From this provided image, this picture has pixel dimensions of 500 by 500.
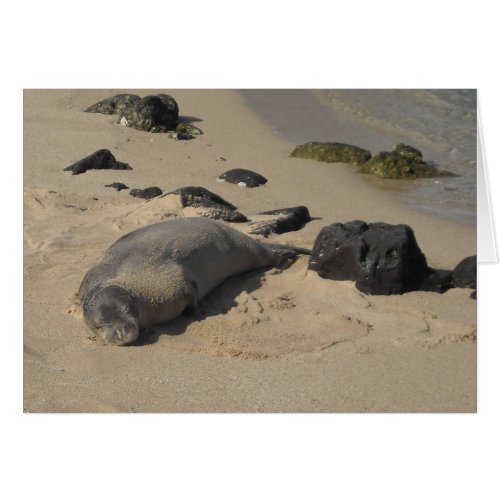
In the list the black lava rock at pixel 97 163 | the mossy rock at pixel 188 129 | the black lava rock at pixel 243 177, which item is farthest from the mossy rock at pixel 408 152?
the black lava rock at pixel 97 163

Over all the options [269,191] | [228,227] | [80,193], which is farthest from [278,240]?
[80,193]

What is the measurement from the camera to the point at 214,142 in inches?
352

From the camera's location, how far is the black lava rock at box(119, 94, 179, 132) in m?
9.08

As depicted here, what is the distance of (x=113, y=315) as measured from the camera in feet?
17.1

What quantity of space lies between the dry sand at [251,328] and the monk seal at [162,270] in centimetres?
10

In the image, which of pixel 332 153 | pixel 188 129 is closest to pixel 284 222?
pixel 332 153

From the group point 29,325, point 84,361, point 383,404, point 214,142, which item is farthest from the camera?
point 214,142

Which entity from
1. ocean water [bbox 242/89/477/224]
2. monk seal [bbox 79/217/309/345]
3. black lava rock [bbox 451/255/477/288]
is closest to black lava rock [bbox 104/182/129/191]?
ocean water [bbox 242/89/477/224]

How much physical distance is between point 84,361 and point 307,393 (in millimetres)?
1212

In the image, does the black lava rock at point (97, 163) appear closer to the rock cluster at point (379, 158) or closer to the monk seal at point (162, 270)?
the rock cluster at point (379, 158)

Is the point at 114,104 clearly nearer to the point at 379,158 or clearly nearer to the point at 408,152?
the point at 379,158

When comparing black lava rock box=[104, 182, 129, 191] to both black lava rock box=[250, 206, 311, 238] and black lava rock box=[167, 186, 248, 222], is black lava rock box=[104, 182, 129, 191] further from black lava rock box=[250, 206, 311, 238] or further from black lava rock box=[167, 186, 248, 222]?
black lava rock box=[250, 206, 311, 238]

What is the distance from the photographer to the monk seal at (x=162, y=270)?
525 centimetres

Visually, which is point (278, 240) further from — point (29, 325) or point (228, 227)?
point (29, 325)
